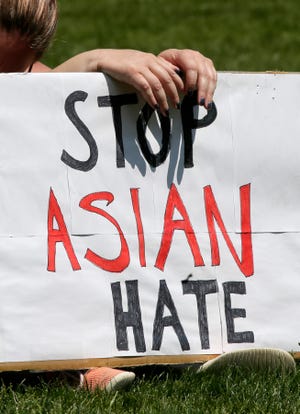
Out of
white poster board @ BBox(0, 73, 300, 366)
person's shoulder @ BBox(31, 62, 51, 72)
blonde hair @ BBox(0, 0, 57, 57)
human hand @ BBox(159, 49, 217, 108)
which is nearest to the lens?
white poster board @ BBox(0, 73, 300, 366)

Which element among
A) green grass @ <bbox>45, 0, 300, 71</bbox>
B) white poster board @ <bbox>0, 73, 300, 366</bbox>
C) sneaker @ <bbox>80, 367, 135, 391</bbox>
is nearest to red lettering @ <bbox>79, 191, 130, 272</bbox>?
white poster board @ <bbox>0, 73, 300, 366</bbox>

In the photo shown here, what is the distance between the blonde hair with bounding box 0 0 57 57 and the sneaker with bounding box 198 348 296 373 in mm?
1396

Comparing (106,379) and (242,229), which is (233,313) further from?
(106,379)

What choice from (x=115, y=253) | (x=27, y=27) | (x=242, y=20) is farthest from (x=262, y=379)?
(x=242, y=20)

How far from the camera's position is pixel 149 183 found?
451 cm

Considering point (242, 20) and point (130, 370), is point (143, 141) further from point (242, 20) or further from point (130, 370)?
point (242, 20)

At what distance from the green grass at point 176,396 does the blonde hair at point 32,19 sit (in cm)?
131

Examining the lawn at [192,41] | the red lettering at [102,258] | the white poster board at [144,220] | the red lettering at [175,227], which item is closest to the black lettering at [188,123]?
the white poster board at [144,220]

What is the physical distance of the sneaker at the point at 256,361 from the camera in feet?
14.4

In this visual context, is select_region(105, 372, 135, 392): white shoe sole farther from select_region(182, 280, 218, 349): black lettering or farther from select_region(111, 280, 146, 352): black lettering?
select_region(182, 280, 218, 349): black lettering

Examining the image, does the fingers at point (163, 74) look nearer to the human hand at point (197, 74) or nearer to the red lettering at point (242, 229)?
the human hand at point (197, 74)

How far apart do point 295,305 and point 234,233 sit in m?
0.36

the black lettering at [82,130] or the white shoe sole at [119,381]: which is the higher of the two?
the black lettering at [82,130]

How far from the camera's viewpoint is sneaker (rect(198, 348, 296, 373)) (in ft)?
14.4
